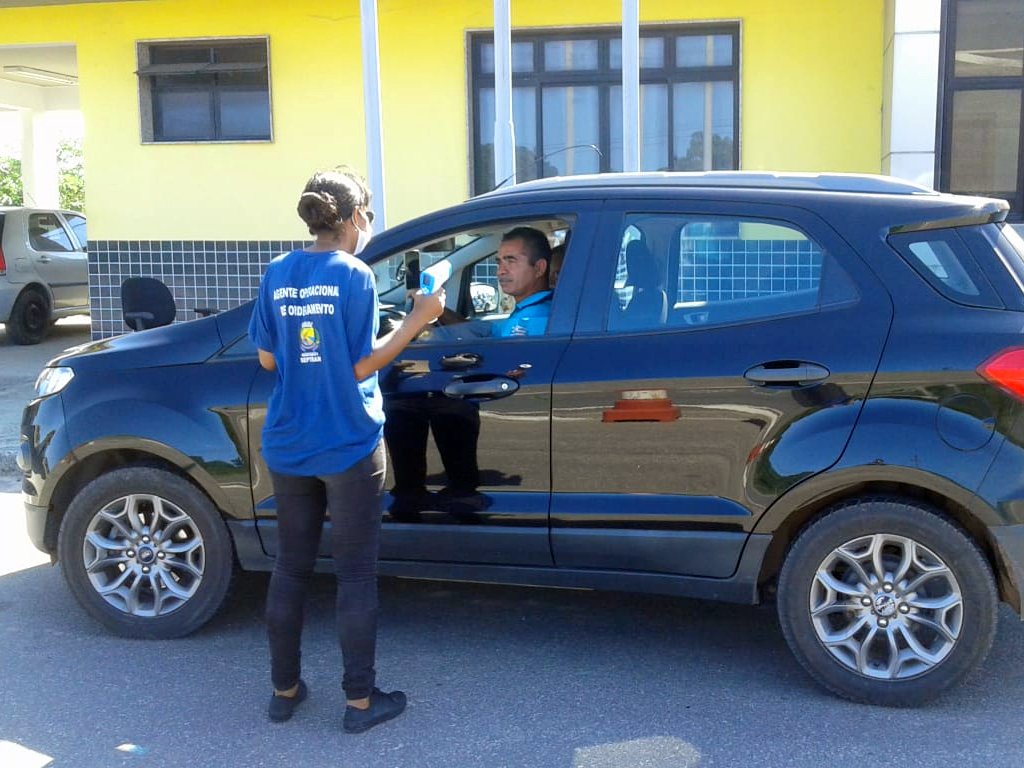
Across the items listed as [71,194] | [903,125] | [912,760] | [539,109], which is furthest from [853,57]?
[71,194]

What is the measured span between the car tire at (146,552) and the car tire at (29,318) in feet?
32.7

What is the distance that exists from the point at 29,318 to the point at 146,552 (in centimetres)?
1046

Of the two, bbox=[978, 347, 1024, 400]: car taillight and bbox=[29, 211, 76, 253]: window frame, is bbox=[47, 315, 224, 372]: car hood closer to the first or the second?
bbox=[978, 347, 1024, 400]: car taillight

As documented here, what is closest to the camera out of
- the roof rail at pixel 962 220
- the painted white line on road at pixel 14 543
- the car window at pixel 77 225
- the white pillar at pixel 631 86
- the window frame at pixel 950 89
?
the roof rail at pixel 962 220

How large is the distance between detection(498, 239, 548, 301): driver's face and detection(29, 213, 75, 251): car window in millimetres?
11167

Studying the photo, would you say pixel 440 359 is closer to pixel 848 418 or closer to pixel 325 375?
pixel 325 375

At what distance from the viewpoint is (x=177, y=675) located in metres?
4.23

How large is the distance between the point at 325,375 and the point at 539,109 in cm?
779

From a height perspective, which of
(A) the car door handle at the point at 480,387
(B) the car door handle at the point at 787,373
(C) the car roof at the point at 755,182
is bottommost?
(A) the car door handle at the point at 480,387

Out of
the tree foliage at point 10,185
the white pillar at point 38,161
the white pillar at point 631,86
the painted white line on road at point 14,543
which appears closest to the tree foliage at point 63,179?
the tree foliage at point 10,185

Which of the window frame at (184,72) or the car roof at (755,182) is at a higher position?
the window frame at (184,72)

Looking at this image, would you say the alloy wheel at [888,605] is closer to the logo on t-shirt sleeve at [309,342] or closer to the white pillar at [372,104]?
the logo on t-shirt sleeve at [309,342]

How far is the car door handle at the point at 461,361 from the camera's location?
4078mm

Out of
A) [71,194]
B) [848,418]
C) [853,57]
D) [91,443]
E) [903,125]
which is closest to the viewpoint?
[848,418]
